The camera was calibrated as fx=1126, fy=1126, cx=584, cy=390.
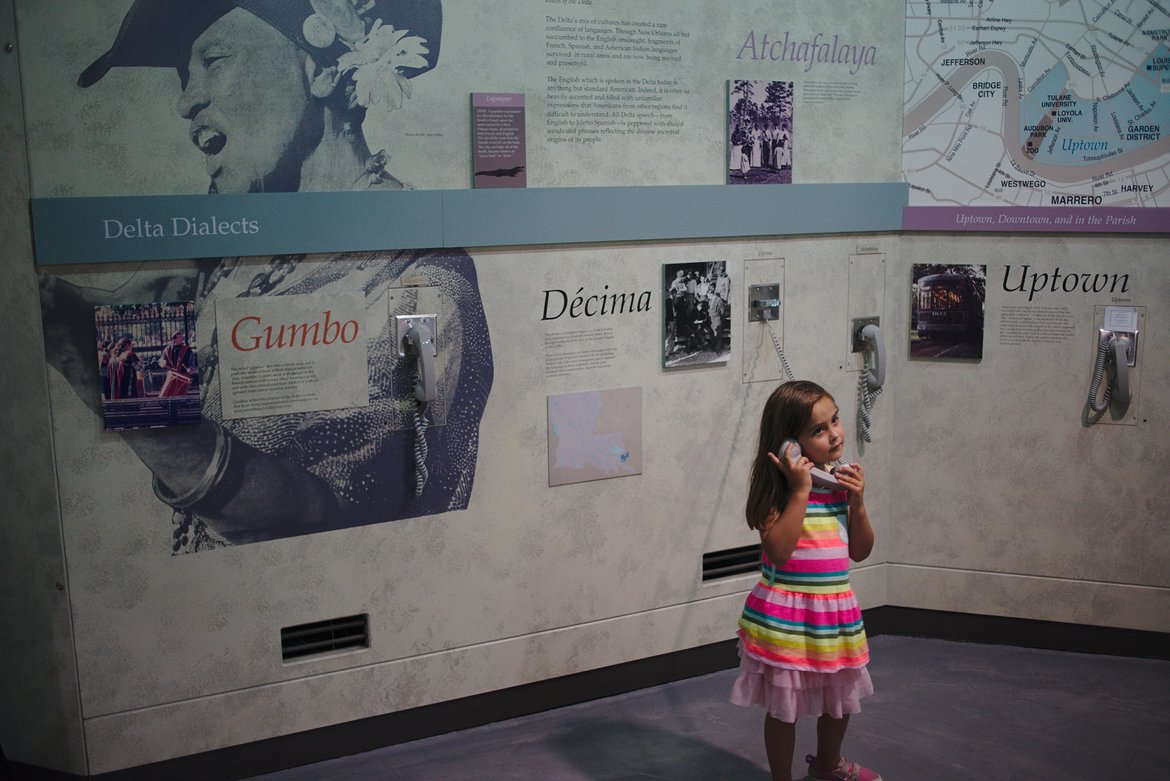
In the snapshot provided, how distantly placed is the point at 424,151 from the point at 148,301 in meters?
0.94

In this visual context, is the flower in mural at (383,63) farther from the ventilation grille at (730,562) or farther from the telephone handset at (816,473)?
the ventilation grille at (730,562)

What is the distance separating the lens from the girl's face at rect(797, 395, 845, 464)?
3.15m

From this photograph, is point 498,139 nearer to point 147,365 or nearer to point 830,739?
point 147,365

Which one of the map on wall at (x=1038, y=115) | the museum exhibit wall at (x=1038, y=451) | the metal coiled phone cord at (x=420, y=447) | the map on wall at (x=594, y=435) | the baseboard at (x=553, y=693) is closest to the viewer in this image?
the baseboard at (x=553, y=693)

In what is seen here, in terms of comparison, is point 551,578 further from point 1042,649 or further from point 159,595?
point 1042,649

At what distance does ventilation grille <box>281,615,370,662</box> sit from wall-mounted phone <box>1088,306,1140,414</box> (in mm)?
2807

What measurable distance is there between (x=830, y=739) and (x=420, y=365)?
5.54ft

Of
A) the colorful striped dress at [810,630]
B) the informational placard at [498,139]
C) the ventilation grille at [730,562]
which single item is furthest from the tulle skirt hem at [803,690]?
the informational placard at [498,139]

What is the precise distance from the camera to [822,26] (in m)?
4.12

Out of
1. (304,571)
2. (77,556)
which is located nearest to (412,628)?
→ (304,571)

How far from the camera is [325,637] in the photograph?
142 inches

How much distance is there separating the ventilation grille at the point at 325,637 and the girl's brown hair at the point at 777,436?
4.41 ft

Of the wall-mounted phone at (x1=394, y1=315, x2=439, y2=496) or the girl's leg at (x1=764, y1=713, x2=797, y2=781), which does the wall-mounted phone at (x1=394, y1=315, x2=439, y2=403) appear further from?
the girl's leg at (x1=764, y1=713, x2=797, y2=781)

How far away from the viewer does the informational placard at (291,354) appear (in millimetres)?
3355
